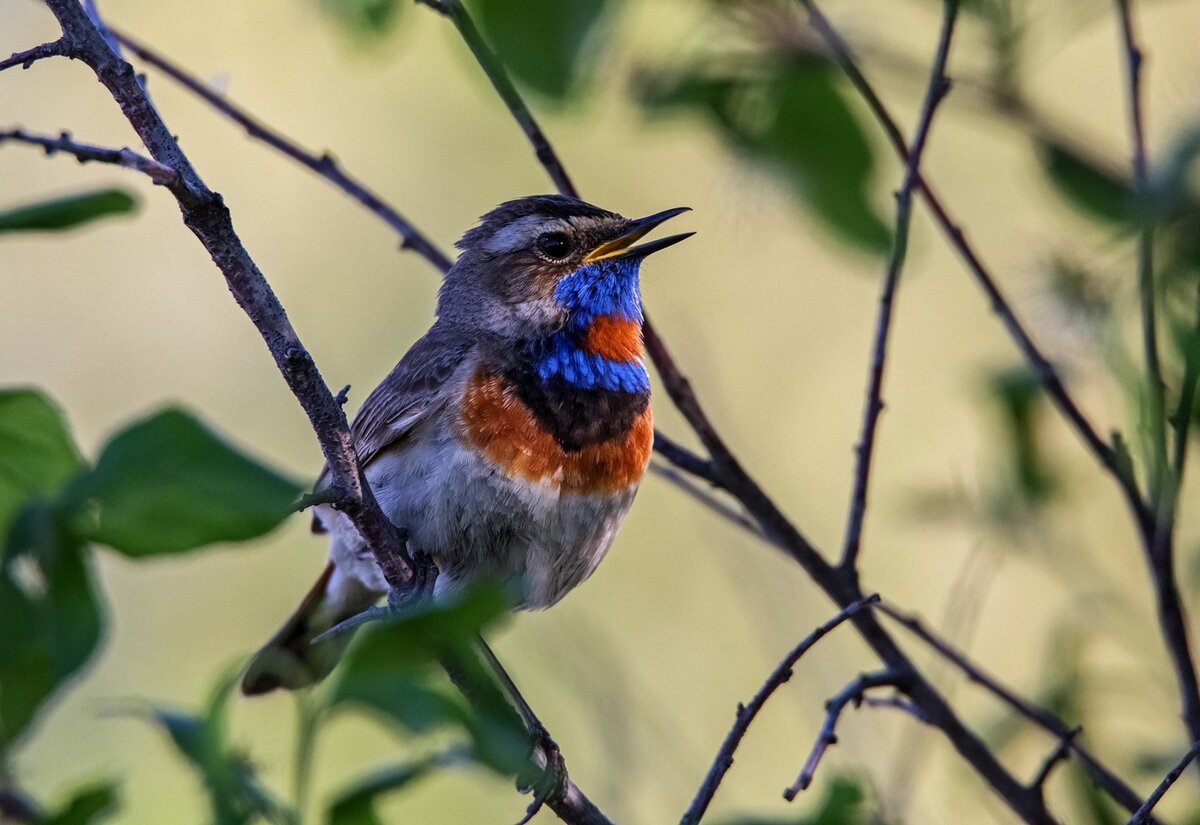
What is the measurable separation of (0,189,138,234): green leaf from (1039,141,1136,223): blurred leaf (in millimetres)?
1781

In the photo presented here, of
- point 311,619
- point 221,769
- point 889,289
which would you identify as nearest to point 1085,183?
point 889,289

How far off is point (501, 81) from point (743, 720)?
141 centimetres

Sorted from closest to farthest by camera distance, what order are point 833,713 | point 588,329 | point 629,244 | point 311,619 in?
point 833,713
point 588,329
point 629,244
point 311,619

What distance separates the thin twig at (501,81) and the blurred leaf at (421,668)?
1639 mm

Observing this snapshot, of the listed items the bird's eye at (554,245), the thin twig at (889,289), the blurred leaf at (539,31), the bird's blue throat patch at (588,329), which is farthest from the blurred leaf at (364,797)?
the bird's eye at (554,245)

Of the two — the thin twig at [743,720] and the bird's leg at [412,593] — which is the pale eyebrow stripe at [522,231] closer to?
the bird's leg at [412,593]

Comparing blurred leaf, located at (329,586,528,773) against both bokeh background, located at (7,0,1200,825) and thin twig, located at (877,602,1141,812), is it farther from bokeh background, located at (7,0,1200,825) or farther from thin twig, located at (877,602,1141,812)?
bokeh background, located at (7,0,1200,825)

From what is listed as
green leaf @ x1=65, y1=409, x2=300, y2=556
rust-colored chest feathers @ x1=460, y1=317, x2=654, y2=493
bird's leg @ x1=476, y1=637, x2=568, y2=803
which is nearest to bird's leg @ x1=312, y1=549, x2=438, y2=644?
bird's leg @ x1=476, y1=637, x2=568, y2=803

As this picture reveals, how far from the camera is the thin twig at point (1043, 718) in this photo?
280 cm

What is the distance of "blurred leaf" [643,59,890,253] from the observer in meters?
2.99

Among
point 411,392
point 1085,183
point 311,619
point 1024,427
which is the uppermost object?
point 1085,183

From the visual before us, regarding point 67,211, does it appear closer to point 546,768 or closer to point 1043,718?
point 546,768

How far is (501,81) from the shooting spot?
3.13m

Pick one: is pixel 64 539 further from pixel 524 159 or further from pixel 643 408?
pixel 524 159
